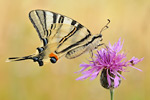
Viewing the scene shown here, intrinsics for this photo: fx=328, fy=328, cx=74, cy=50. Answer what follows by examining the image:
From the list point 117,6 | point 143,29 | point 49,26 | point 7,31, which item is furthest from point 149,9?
point 7,31

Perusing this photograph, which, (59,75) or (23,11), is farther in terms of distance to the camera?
(23,11)

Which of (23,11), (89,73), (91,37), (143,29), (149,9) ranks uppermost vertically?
(23,11)

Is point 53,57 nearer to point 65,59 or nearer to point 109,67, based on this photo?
point 109,67

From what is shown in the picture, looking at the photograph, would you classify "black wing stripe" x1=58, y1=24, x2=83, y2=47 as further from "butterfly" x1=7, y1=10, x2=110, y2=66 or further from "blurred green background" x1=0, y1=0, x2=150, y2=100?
"blurred green background" x1=0, y1=0, x2=150, y2=100

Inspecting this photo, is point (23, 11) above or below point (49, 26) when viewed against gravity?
above

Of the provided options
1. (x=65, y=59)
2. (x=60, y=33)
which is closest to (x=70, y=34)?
(x=60, y=33)

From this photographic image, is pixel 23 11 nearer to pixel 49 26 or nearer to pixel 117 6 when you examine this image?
pixel 117 6
